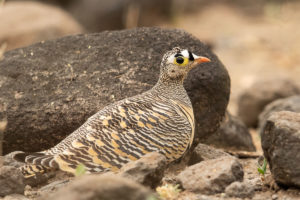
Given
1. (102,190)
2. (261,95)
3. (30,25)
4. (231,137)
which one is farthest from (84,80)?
(30,25)

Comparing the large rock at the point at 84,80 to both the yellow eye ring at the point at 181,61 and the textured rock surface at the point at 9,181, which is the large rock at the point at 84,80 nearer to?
the yellow eye ring at the point at 181,61

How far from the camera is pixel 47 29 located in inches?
506

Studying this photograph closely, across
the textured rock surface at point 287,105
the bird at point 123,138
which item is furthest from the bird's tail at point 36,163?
the textured rock surface at point 287,105

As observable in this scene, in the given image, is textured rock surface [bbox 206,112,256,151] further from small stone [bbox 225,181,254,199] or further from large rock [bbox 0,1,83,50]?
large rock [bbox 0,1,83,50]

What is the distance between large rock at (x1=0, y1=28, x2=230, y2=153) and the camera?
6012 millimetres

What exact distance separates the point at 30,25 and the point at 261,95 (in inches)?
245

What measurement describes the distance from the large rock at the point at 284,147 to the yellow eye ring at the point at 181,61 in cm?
122

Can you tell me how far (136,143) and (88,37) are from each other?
2380mm

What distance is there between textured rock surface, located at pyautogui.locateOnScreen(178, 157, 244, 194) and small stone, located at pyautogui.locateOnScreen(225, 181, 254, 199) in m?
0.08

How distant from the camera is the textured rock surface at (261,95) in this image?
9836 mm

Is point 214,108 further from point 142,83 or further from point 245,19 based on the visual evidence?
point 245,19

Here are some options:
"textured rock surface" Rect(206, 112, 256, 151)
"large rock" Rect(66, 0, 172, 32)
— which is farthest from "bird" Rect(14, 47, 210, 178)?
"large rock" Rect(66, 0, 172, 32)

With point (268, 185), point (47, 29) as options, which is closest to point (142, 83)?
point (268, 185)

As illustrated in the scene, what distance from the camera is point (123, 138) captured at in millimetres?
4785
